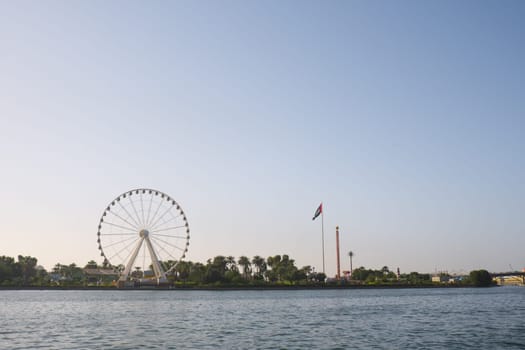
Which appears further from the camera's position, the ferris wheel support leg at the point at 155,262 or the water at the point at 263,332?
the ferris wheel support leg at the point at 155,262

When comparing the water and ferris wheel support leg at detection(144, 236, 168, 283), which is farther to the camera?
ferris wheel support leg at detection(144, 236, 168, 283)

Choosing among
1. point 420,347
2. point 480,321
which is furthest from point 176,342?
point 480,321

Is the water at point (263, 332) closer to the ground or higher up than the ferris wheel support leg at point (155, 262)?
closer to the ground

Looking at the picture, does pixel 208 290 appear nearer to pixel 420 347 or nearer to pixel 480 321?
pixel 480 321

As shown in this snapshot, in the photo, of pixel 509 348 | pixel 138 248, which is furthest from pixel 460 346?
pixel 138 248

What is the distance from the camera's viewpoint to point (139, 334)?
4269cm

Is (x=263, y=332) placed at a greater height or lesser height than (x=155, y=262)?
lesser

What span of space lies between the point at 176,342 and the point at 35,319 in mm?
28246

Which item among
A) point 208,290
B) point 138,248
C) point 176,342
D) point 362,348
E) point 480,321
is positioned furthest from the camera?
point 208,290

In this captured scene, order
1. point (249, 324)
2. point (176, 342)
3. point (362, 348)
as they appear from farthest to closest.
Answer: point (249, 324)
point (176, 342)
point (362, 348)

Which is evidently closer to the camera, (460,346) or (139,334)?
(460,346)

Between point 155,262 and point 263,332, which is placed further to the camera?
point 155,262

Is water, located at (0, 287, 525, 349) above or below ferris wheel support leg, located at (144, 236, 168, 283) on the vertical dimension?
below

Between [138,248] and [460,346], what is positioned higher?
[138,248]
